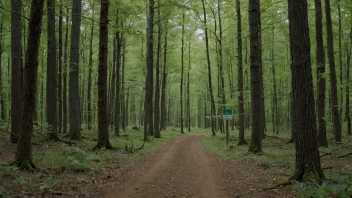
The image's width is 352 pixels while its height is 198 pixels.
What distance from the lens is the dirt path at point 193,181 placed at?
21.7ft

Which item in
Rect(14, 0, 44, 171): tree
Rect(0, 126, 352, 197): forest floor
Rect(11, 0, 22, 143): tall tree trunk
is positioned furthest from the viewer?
Rect(11, 0, 22, 143): tall tree trunk

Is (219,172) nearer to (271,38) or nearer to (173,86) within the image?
(271,38)

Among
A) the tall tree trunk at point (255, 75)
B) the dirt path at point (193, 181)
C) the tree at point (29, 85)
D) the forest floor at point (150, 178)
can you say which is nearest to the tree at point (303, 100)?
the forest floor at point (150, 178)

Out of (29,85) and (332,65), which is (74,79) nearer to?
(29,85)

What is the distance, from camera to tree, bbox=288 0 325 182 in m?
6.62

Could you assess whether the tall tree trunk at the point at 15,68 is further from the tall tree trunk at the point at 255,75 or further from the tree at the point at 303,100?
the tree at the point at 303,100

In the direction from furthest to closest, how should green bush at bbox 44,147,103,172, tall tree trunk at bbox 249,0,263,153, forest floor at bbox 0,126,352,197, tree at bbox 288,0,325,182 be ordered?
tall tree trunk at bbox 249,0,263,153, green bush at bbox 44,147,103,172, tree at bbox 288,0,325,182, forest floor at bbox 0,126,352,197

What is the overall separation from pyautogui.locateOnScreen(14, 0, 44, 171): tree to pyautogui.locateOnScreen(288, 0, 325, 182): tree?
678cm

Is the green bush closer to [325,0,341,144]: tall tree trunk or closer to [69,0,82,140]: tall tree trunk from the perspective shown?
[69,0,82,140]: tall tree trunk

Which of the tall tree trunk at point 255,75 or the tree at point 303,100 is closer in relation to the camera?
the tree at point 303,100

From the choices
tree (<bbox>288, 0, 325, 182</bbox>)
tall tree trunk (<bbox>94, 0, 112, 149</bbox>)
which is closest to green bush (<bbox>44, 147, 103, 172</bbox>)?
tall tree trunk (<bbox>94, 0, 112, 149</bbox>)

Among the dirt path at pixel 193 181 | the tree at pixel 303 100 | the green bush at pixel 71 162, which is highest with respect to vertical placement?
the tree at pixel 303 100

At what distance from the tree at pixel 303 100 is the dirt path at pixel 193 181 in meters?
0.99

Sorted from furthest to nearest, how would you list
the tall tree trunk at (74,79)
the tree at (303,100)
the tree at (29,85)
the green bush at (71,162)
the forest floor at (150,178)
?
the tall tree trunk at (74,79) < the green bush at (71,162) < the tree at (29,85) < the tree at (303,100) < the forest floor at (150,178)
